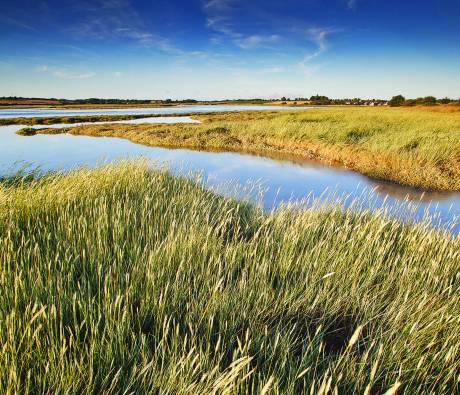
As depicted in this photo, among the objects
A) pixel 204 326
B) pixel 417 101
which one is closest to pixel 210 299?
pixel 204 326

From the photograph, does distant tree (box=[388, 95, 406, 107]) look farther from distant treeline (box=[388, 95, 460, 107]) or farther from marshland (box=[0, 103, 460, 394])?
marshland (box=[0, 103, 460, 394])

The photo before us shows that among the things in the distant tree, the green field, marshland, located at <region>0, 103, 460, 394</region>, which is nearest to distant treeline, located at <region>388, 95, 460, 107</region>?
the distant tree

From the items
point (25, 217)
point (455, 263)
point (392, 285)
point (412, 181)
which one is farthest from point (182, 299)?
point (412, 181)

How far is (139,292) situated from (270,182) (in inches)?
484

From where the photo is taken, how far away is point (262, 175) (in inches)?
629

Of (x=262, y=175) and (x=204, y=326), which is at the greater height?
(x=204, y=326)

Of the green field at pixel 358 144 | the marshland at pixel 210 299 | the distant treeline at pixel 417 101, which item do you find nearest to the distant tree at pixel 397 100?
the distant treeline at pixel 417 101

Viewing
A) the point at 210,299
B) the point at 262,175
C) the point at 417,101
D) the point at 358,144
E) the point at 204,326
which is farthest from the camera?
the point at 417,101

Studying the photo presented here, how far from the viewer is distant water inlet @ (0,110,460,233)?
291 inches

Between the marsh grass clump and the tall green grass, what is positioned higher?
the tall green grass

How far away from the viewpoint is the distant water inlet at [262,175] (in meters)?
7.38

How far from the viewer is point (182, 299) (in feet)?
8.95

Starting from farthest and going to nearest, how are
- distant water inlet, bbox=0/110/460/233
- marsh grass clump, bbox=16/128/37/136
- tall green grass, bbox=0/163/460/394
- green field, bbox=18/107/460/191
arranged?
marsh grass clump, bbox=16/128/37/136 < green field, bbox=18/107/460/191 < distant water inlet, bbox=0/110/460/233 < tall green grass, bbox=0/163/460/394

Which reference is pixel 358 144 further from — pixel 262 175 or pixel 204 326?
pixel 204 326
